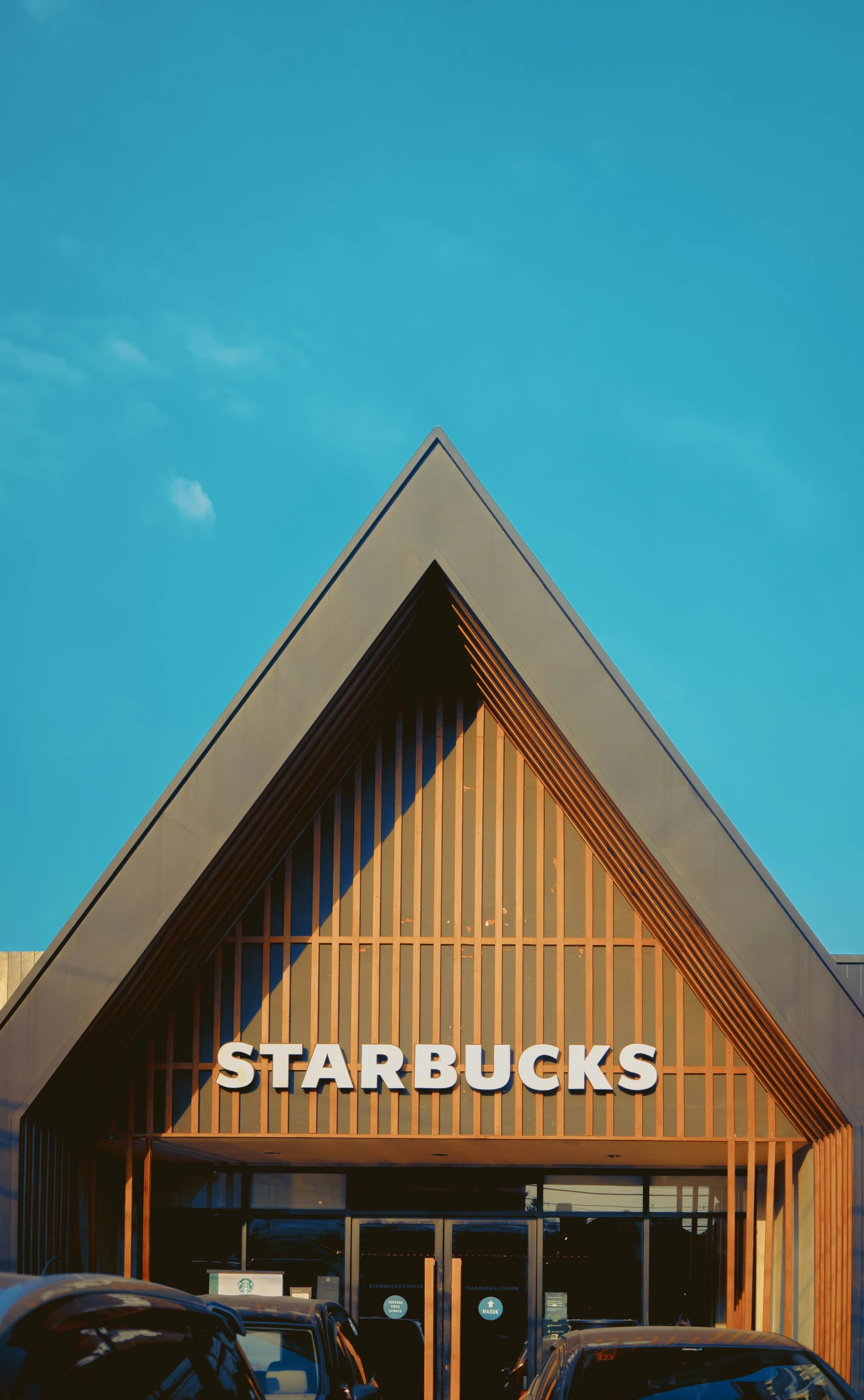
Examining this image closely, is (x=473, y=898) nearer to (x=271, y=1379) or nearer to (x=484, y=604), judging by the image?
(x=484, y=604)

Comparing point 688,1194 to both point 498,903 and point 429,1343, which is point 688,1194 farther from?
point 498,903

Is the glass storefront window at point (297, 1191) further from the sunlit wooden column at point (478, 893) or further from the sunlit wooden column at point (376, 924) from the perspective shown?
the sunlit wooden column at point (478, 893)

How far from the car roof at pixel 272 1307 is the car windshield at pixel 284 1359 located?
0.08m

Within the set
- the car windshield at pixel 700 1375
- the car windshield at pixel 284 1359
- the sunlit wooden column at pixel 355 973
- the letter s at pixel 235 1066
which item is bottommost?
the car windshield at pixel 284 1359

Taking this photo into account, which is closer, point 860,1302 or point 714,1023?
point 860,1302

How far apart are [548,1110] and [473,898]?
6.59 ft

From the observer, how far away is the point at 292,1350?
910 centimetres

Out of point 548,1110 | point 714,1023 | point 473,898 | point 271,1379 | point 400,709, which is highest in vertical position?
point 400,709

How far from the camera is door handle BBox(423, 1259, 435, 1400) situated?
14.6m

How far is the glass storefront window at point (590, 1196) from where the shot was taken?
15.2m

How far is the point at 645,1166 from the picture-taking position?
15.2m

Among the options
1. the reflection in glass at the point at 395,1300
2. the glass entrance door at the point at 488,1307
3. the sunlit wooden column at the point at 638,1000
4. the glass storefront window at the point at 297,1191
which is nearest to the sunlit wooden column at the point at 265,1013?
the sunlit wooden column at the point at 638,1000

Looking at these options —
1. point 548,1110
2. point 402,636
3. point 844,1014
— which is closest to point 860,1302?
point 844,1014

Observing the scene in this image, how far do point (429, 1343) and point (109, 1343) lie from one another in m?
12.2
